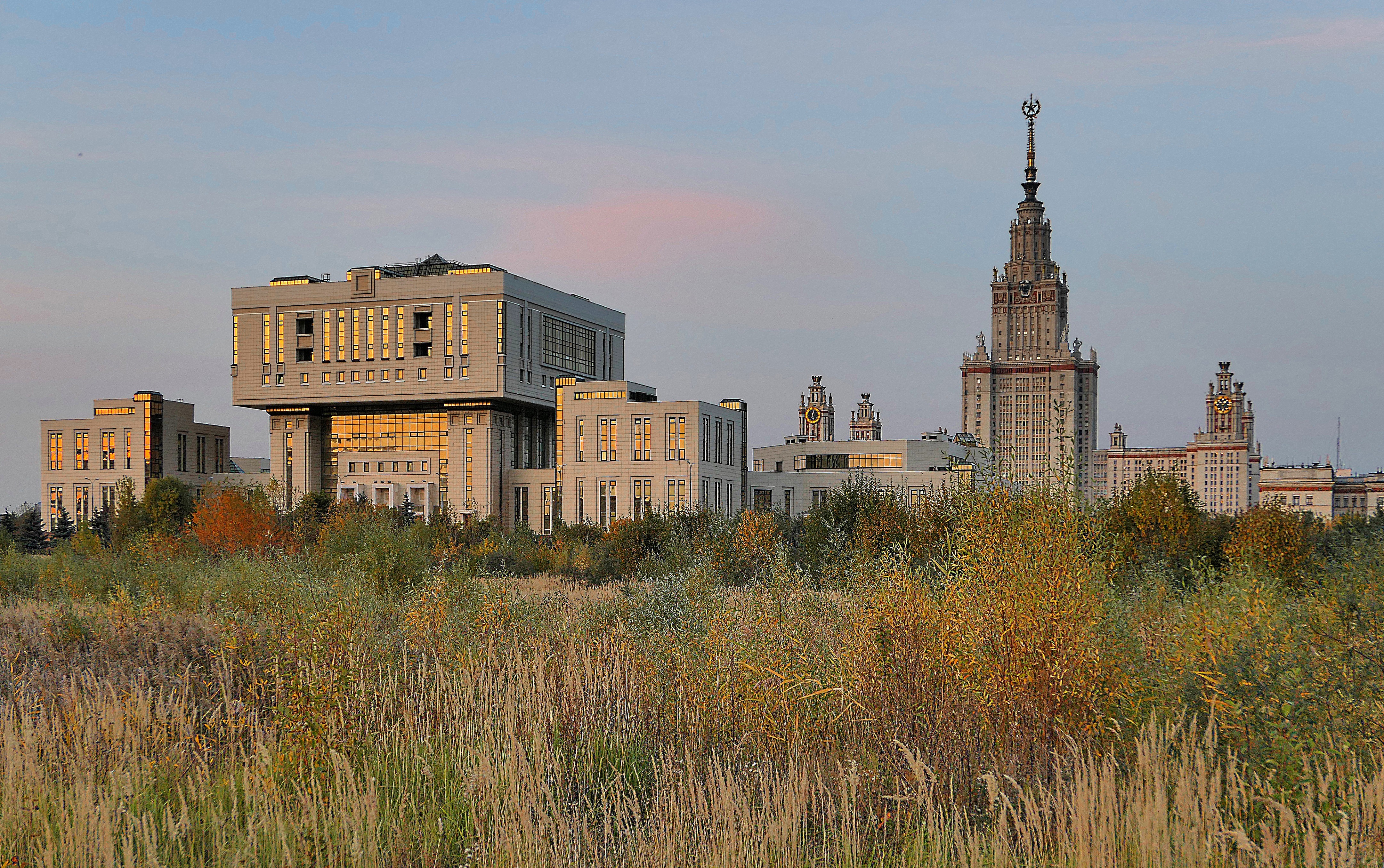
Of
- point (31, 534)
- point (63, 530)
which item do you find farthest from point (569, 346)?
point (31, 534)

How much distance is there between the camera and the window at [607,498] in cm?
8675

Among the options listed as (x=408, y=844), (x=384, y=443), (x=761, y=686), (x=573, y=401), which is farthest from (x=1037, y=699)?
(x=384, y=443)

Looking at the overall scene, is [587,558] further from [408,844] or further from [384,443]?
[384,443]

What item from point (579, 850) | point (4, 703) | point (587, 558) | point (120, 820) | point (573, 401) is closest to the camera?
point (579, 850)

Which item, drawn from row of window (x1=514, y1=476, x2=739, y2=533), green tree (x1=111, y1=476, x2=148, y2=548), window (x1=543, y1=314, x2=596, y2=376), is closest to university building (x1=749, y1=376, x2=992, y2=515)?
row of window (x1=514, y1=476, x2=739, y2=533)

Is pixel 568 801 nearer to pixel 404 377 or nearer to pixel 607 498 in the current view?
pixel 607 498

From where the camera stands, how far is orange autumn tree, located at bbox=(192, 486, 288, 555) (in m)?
37.1

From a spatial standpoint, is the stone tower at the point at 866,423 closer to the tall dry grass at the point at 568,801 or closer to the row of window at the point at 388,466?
the row of window at the point at 388,466

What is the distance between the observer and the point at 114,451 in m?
97.4

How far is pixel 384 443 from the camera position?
9688 cm

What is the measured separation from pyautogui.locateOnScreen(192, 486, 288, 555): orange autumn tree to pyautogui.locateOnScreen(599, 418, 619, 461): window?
40.8 metres

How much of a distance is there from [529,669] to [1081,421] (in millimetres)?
185587

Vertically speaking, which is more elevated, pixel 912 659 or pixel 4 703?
pixel 912 659

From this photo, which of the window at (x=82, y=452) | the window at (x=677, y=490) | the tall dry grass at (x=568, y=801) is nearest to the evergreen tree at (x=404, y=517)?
the window at (x=677, y=490)
